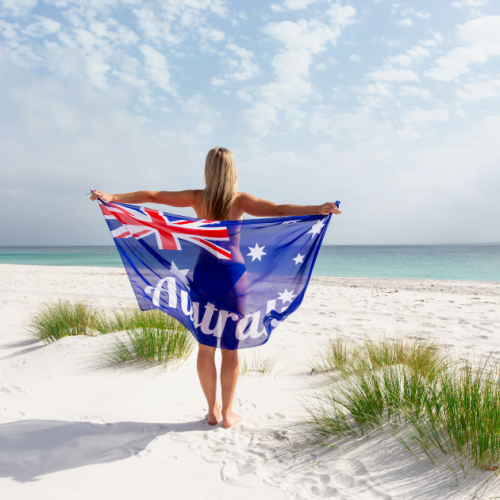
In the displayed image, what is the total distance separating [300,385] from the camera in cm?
400

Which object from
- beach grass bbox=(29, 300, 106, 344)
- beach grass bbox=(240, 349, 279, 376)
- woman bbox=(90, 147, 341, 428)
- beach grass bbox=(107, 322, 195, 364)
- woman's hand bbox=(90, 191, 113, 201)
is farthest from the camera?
beach grass bbox=(29, 300, 106, 344)

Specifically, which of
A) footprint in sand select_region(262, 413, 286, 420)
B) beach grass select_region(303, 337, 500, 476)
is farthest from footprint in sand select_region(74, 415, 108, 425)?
beach grass select_region(303, 337, 500, 476)

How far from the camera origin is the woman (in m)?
2.85

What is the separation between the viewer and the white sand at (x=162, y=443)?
2102mm

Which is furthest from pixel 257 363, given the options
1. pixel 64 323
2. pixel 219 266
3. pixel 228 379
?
pixel 64 323

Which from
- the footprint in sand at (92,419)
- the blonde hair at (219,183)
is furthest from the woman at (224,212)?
the footprint in sand at (92,419)

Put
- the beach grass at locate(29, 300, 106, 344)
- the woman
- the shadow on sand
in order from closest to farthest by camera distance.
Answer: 1. the shadow on sand
2. the woman
3. the beach grass at locate(29, 300, 106, 344)

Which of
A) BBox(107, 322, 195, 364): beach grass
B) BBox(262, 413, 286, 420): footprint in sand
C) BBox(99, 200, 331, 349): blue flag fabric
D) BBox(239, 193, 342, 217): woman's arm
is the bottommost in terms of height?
BBox(262, 413, 286, 420): footprint in sand

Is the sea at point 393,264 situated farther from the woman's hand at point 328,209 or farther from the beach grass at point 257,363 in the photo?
the woman's hand at point 328,209

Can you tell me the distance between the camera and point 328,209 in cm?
310

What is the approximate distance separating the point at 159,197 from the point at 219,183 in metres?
0.58

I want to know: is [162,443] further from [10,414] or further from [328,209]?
[328,209]

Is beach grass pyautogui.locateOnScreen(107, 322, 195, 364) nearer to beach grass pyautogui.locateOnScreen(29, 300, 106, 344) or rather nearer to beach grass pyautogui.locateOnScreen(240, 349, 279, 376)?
beach grass pyautogui.locateOnScreen(240, 349, 279, 376)

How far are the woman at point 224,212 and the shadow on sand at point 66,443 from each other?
13.4 inches
